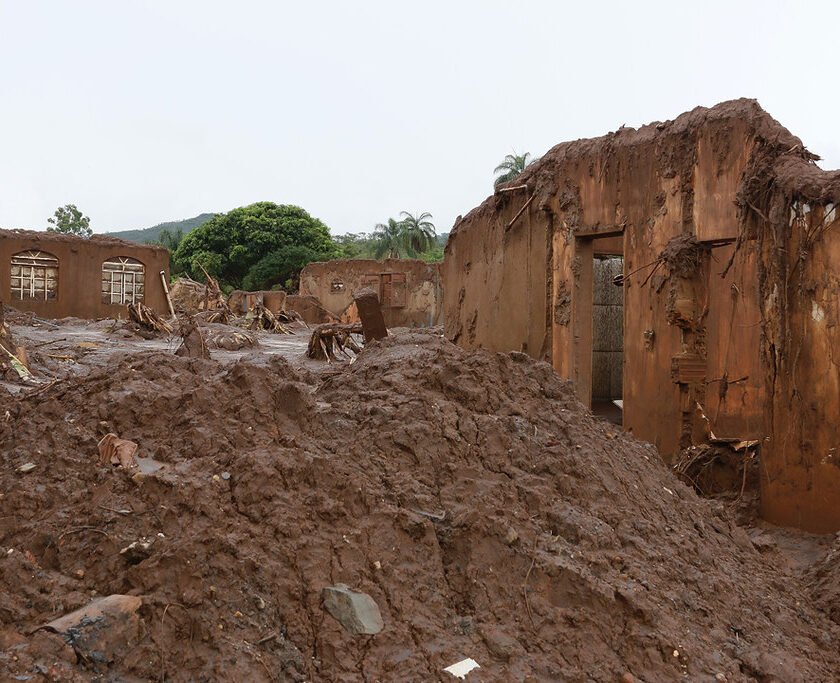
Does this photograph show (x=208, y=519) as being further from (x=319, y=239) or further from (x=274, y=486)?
(x=319, y=239)

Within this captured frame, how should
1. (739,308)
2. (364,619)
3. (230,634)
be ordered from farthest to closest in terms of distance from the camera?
(739,308)
(364,619)
(230,634)

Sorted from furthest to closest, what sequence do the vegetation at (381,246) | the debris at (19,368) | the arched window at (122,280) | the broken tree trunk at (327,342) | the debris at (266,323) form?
the vegetation at (381,246), the arched window at (122,280), the debris at (266,323), the broken tree trunk at (327,342), the debris at (19,368)

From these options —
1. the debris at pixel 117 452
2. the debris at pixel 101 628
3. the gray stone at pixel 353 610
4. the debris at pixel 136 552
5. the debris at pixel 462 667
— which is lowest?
the debris at pixel 462 667

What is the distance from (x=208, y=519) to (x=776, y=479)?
15.7 feet

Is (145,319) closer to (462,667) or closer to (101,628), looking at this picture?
(101,628)

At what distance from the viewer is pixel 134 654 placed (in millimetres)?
2285

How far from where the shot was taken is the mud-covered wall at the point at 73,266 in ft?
→ 64.3

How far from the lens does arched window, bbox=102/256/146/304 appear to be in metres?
Answer: 21.0

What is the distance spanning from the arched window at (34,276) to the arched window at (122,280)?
126cm

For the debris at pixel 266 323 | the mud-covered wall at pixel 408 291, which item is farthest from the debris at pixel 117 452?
the mud-covered wall at pixel 408 291

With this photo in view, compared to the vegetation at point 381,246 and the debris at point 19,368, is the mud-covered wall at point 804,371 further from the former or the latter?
the vegetation at point 381,246

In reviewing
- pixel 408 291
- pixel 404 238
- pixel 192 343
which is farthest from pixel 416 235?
pixel 192 343

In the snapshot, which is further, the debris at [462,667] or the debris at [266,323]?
the debris at [266,323]

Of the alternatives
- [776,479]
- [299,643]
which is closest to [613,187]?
[776,479]
